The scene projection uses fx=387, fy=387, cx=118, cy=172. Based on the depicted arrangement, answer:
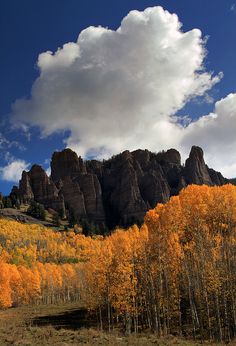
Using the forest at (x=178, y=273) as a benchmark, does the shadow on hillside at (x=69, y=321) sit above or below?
below

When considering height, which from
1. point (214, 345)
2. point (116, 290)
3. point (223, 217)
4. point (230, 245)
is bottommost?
point (214, 345)

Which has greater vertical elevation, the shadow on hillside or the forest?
the forest

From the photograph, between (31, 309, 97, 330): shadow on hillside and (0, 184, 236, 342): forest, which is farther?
(31, 309, 97, 330): shadow on hillside

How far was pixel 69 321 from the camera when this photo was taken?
66.3m

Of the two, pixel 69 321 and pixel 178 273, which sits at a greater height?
pixel 178 273

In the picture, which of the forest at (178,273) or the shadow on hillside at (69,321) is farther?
the shadow on hillside at (69,321)

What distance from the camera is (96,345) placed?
1283 inches

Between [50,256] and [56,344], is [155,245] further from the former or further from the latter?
[50,256]

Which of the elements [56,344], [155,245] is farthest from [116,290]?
[56,344]

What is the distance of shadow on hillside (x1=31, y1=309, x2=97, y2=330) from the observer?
60.5m

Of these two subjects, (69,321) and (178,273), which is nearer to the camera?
(178,273)

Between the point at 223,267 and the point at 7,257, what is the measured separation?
12618 cm

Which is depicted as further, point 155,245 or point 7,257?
point 7,257

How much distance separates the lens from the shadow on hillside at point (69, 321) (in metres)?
60.5
